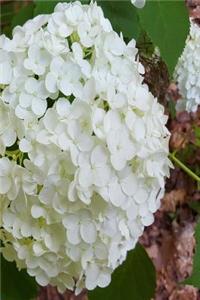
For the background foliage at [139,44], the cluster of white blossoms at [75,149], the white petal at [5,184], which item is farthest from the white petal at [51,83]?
the background foliage at [139,44]

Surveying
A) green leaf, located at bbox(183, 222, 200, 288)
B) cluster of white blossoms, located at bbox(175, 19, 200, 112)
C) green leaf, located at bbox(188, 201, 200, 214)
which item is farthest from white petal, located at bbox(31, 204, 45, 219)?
green leaf, located at bbox(188, 201, 200, 214)

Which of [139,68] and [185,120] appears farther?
[185,120]

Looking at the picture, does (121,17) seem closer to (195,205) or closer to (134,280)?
(134,280)

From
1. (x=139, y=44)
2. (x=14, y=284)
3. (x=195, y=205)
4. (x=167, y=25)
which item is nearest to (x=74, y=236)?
(x=14, y=284)

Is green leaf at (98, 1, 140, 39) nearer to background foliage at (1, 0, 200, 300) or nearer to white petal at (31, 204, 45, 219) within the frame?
background foliage at (1, 0, 200, 300)

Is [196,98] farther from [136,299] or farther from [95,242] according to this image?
[95,242]

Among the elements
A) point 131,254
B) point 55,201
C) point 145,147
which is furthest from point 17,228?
point 131,254
